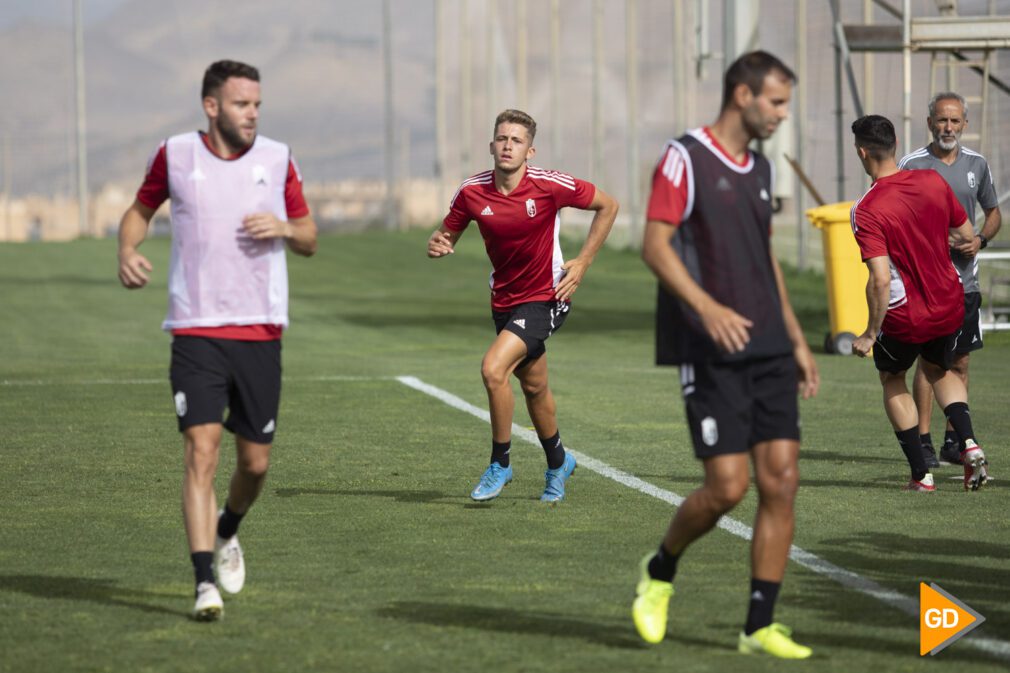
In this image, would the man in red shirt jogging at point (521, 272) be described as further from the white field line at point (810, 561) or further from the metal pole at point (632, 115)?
the metal pole at point (632, 115)

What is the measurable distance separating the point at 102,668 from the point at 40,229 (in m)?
78.8

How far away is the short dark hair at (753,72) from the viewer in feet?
20.5

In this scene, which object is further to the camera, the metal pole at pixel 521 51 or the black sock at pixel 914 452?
the metal pole at pixel 521 51

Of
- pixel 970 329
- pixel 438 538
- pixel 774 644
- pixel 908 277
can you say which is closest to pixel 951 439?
pixel 970 329

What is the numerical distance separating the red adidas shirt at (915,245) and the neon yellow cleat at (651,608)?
3844mm

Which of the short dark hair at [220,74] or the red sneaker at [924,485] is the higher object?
the short dark hair at [220,74]

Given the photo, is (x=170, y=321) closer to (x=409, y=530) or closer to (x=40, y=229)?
(x=409, y=530)

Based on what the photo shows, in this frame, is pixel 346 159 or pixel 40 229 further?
pixel 346 159

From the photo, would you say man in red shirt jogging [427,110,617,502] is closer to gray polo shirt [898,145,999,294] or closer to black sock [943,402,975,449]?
black sock [943,402,975,449]

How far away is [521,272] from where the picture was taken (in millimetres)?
9992

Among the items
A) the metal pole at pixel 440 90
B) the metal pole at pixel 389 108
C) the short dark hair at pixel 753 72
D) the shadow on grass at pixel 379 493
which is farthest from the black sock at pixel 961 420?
the metal pole at pixel 440 90

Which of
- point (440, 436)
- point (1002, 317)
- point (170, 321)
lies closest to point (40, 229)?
point (1002, 317)

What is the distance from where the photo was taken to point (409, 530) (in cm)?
904

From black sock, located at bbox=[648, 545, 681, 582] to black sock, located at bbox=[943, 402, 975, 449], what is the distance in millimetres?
4293
